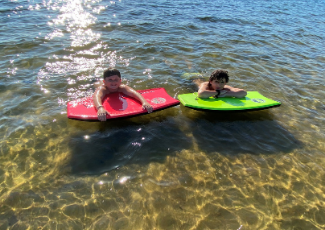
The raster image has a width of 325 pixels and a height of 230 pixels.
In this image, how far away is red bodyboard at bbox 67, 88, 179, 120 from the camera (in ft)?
14.9

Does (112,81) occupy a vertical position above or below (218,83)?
below

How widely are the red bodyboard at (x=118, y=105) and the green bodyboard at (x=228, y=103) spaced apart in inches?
16.4

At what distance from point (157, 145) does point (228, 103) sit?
2157mm

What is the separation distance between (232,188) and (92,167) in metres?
2.42

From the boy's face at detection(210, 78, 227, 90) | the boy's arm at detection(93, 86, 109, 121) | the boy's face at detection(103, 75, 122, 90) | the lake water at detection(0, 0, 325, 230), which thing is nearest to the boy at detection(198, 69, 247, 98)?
the boy's face at detection(210, 78, 227, 90)

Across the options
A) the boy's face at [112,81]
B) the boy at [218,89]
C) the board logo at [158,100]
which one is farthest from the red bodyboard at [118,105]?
the boy at [218,89]

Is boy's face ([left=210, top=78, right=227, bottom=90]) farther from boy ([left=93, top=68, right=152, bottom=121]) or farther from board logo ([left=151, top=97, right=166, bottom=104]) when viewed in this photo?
boy ([left=93, top=68, right=152, bottom=121])

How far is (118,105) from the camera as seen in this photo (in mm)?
5023

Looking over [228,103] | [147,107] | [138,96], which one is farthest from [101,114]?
[228,103]

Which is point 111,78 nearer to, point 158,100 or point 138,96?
point 138,96

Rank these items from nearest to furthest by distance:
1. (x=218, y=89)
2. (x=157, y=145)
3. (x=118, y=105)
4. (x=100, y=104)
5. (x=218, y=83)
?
1. (x=157, y=145)
2. (x=100, y=104)
3. (x=118, y=105)
4. (x=218, y=83)
5. (x=218, y=89)

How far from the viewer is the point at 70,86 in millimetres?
6305

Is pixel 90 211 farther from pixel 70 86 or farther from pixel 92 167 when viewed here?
pixel 70 86

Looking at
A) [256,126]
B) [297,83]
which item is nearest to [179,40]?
[297,83]
